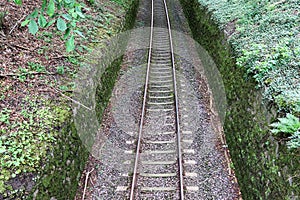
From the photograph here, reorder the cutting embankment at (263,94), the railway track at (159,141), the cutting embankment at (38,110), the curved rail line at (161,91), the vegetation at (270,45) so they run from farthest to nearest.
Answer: the curved rail line at (161,91)
the railway track at (159,141)
the vegetation at (270,45)
the cutting embankment at (263,94)
the cutting embankment at (38,110)

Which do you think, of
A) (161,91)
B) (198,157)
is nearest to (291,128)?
(198,157)

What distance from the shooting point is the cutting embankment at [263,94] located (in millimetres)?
4648

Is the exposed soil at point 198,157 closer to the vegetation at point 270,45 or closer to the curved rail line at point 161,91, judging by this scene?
the curved rail line at point 161,91

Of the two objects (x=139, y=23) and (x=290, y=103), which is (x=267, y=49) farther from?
(x=139, y=23)

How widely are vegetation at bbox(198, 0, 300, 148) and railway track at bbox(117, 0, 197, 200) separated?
2.50 m

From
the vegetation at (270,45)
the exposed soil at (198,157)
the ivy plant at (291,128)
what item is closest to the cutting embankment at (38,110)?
the exposed soil at (198,157)

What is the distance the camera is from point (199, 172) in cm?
635

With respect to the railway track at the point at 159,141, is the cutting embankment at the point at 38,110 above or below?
above

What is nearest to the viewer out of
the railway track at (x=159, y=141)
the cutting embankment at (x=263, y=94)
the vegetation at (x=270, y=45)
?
the cutting embankment at (x=263, y=94)

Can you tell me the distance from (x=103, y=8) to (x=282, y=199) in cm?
1079

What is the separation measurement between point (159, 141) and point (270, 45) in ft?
12.7

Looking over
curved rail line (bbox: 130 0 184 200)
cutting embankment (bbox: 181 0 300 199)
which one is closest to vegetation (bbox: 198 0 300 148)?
cutting embankment (bbox: 181 0 300 199)

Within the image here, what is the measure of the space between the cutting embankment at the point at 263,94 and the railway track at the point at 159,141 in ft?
4.70

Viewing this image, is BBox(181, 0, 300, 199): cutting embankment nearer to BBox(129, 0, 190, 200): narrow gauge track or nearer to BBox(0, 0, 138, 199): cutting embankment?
BBox(129, 0, 190, 200): narrow gauge track
